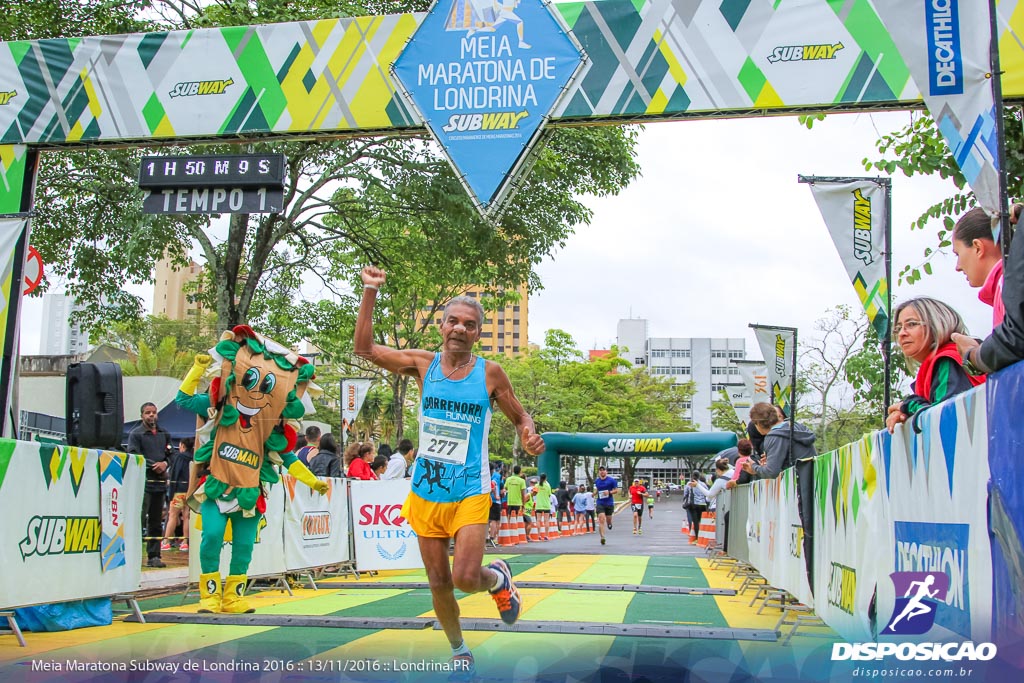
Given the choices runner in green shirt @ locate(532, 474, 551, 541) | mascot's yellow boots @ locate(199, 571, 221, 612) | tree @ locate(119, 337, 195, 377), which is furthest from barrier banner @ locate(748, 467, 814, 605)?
tree @ locate(119, 337, 195, 377)

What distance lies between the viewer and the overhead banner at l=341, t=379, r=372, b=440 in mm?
17781

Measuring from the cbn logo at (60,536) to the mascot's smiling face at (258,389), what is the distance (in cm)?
131

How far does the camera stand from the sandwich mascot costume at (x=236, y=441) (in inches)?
279

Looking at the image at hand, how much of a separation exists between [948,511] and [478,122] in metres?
5.37

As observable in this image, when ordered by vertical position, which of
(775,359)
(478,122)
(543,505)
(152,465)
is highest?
(478,122)

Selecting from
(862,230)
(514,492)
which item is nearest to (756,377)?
(514,492)

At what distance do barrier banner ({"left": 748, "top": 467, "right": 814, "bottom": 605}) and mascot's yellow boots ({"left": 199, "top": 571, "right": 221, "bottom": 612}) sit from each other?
438 cm

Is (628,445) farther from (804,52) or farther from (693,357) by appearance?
(693,357)

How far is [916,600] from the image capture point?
390cm

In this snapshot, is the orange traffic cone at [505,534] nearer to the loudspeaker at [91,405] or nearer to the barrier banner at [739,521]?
the barrier banner at [739,521]

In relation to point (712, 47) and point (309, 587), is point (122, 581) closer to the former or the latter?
point (309, 587)

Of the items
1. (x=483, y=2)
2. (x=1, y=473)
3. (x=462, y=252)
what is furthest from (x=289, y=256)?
(x=1, y=473)

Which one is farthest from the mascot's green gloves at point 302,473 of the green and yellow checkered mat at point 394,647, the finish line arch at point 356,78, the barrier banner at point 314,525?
the finish line arch at point 356,78

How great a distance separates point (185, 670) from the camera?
15.3 ft
